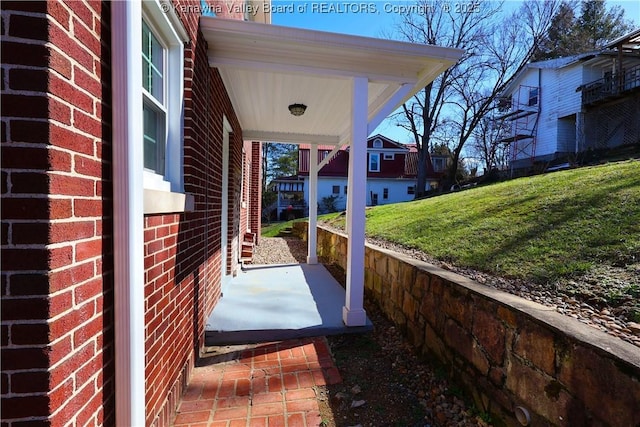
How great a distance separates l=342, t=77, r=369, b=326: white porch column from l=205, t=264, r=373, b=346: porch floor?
26 centimetres

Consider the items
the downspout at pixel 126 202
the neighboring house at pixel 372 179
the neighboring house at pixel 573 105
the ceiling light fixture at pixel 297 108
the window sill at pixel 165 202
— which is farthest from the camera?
the neighboring house at pixel 372 179

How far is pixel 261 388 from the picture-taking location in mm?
2535

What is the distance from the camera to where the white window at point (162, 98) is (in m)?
2.04

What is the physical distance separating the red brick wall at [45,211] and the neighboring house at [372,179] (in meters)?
24.9

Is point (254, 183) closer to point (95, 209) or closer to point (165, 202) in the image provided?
point (165, 202)

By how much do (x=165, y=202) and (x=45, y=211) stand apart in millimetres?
946

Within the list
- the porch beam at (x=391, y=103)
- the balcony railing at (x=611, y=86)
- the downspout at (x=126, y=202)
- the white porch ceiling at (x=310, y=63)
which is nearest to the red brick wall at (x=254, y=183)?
the white porch ceiling at (x=310, y=63)

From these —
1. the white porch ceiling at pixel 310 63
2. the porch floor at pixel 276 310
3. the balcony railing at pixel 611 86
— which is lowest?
the porch floor at pixel 276 310

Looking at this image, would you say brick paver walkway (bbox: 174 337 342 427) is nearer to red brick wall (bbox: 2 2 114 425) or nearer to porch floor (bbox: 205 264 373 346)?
porch floor (bbox: 205 264 373 346)

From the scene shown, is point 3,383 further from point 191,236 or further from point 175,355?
point 191,236

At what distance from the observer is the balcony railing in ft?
49.8

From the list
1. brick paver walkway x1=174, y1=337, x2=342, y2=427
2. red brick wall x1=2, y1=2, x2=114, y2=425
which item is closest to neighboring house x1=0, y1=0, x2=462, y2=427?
red brick wall x1=2, y1=2, x2=114, y2=425

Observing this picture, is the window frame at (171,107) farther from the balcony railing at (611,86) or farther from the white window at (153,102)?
the balcony railing at (611,86)

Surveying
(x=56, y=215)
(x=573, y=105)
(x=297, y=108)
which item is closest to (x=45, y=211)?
(x=56, y=215)
